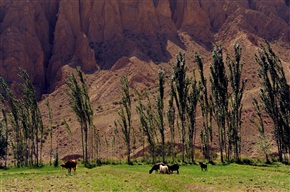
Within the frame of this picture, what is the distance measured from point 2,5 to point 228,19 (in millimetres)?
86121

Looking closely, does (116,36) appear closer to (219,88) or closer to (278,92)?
(219,88)

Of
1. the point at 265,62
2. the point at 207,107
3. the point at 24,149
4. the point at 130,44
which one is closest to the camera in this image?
the point at 265,62

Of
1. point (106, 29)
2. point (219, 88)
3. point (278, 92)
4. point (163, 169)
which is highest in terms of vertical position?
point (106, 29)

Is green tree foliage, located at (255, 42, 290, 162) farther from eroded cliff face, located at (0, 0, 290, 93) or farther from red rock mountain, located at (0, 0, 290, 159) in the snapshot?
eroded cliff face, located at (0, 0, 290, 93)

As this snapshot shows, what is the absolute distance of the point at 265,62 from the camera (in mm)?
48438

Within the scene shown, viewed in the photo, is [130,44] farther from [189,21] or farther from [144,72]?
[189,21]

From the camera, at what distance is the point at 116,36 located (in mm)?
129250

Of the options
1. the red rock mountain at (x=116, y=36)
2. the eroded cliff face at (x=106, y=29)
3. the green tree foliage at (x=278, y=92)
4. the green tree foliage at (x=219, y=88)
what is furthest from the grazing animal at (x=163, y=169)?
the eroded cliff face at (x=106, y=29)

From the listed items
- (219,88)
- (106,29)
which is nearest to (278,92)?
(219,88)

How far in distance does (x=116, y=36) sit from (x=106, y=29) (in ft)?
17.9

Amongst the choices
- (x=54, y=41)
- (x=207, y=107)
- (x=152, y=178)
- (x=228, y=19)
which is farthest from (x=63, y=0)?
(x=152, y=178)

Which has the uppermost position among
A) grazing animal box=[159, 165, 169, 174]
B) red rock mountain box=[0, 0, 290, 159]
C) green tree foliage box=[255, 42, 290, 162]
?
red rock mountain box=[0, 0, 290, 159]

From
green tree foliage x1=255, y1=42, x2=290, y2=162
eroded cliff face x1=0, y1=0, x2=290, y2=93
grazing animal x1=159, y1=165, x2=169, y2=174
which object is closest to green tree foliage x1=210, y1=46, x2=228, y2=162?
green tree foliage x1=255, y1=42, x2=290, y2=162

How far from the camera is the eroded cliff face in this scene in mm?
120812
